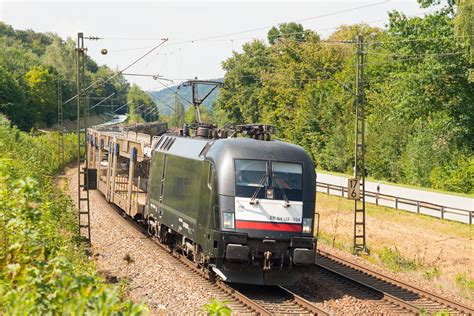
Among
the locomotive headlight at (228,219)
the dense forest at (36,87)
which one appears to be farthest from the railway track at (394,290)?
the dense forest at (36,87)

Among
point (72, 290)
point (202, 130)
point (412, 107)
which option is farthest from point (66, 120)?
point (72, 290)

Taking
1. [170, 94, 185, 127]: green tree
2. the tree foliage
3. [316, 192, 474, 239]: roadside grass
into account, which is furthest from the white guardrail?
[170, 94, 185, 127]: green tree

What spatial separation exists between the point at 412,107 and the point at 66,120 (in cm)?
6615

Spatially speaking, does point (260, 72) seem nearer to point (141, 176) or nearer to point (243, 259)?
point (141, 176)

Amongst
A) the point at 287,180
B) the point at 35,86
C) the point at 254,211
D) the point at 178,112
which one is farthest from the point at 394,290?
the point at 178,112

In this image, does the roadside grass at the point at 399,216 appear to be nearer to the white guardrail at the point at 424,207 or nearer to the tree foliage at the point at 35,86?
the white guardrail at the point at 424,207

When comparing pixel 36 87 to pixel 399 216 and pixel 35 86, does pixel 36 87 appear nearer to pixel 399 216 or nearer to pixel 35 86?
pixel 35 86

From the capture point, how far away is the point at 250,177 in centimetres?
1545

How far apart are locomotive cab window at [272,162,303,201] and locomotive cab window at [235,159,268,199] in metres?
0.26

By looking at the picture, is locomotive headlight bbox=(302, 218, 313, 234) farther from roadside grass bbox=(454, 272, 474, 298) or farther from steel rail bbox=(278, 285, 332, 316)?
roadside grass bbox=(454, 272, 474, 298)

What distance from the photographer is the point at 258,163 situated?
15633 millimetres

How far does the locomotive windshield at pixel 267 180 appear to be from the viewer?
50.1 feet

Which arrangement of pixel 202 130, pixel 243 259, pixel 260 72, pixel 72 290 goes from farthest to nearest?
pixel 260 72 → pixel 202 130 → pixel 243 259 → pixel 72 290

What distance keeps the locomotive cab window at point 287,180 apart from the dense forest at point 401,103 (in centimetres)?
694
